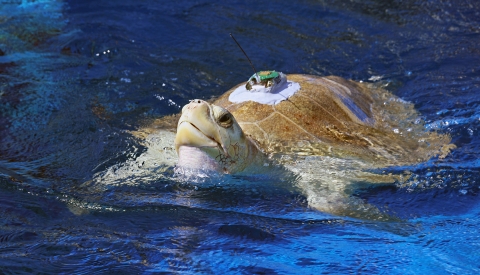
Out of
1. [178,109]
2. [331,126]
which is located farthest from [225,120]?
[178,109]

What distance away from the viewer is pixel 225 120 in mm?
3658

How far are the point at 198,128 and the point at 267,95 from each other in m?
1.03

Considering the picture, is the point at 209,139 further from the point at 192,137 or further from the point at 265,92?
the point at 265,92

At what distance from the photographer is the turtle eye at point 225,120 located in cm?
363

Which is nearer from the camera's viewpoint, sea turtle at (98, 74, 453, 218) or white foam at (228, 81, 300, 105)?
sea turtle at (98, 74, 453, 218)

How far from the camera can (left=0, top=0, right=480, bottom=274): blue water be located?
3.07 meters

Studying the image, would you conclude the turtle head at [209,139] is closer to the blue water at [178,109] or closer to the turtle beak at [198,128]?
the turtle beak at [198,128]

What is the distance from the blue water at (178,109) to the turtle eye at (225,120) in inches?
19.0

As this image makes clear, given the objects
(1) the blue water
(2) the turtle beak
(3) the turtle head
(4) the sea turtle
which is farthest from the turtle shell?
(2) the turtle beak

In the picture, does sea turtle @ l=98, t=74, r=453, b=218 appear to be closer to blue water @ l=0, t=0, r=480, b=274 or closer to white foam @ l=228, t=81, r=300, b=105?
white foam @ l=228, t=81, r=300, b=105

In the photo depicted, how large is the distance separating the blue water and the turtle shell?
0.24 meters

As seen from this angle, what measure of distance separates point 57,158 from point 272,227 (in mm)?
1871

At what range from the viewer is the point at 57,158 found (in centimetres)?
432

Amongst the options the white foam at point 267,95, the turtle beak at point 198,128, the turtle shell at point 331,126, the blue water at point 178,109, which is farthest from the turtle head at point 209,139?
the white foam at point 267,95
